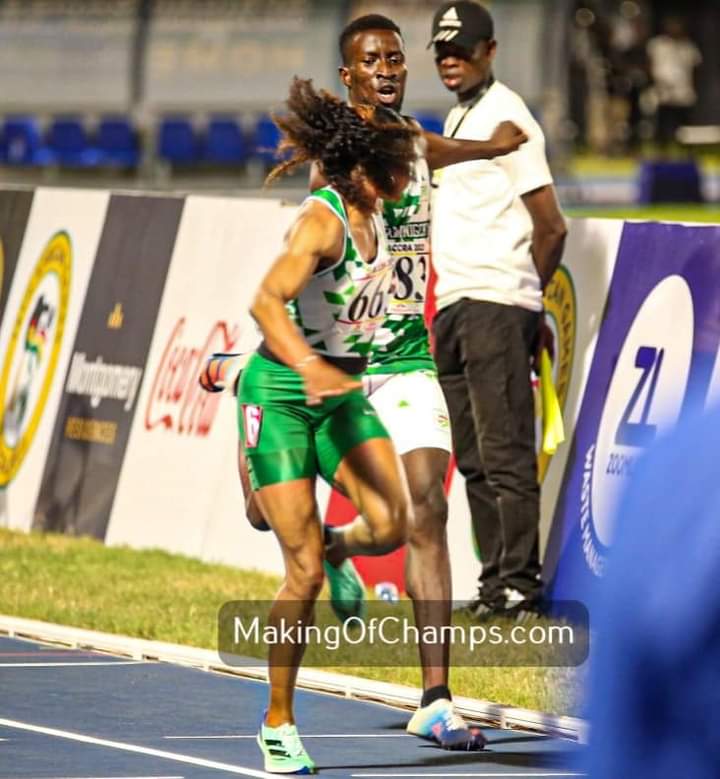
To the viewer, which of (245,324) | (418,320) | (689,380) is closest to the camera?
(418,320)

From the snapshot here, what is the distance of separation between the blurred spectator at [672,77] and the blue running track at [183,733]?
1305 inches

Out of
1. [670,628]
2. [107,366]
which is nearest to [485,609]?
[107,366]

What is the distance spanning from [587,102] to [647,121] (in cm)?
184

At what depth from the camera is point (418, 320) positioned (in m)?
8.07

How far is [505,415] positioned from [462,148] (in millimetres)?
2060

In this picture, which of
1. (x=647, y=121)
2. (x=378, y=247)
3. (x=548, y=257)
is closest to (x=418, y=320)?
(x=378, y=247)

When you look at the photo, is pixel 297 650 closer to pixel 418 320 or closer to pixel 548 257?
pixel 418 320

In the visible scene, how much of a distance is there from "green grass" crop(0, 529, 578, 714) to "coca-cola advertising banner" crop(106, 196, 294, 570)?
0.20m

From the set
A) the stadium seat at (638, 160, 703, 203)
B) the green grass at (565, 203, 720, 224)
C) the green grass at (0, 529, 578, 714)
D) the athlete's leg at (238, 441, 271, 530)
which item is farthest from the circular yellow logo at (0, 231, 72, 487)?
the stadium seat at (638, 160, 703, 203)

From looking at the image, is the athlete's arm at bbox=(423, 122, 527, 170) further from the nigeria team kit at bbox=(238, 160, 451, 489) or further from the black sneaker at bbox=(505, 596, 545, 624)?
the black sneaker at bbox=(505, 596, 545, 624)

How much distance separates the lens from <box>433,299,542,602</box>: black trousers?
1002cm

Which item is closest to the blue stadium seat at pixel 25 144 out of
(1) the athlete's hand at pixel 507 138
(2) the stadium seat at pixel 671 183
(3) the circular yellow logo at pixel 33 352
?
(2) the stadium seat at pixel 671 183

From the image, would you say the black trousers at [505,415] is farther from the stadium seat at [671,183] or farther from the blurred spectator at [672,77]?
the blurred spectator at [672,77]

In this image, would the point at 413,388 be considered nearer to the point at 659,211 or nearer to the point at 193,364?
the point at 193,364
